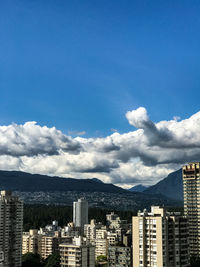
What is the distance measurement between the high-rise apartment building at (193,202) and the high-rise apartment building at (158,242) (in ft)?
213

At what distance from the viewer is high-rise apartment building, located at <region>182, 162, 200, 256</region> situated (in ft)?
405

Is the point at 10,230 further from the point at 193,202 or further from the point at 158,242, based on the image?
the point at 158,242

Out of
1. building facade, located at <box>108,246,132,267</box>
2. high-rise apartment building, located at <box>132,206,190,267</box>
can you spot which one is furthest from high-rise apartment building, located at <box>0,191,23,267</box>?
high-rise apartment building, located at <box>132,206,190,267</box>

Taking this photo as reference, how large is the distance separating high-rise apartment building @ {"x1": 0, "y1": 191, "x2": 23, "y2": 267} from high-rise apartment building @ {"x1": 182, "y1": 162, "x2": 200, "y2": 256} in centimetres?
5419

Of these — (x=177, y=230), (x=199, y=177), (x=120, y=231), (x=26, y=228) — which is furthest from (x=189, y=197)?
(x=26, y=228)

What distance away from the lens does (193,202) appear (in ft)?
434

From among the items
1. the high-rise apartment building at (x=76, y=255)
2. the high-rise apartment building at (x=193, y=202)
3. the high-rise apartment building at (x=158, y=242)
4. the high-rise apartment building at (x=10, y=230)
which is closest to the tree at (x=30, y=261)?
the high-rise apartment building at (x=10, y=230)

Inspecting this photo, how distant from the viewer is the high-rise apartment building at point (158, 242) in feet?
189

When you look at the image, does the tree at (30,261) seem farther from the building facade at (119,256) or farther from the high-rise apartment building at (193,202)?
the high-rise apartment building at (193,202)

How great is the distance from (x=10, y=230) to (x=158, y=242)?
71.2 metres

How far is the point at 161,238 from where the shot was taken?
2267 inches

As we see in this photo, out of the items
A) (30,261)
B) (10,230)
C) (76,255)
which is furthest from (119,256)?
(30,261)

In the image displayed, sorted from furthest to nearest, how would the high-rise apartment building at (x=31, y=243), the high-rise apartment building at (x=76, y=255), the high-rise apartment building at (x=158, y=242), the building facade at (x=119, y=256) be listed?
1. the high-rise apartment building at (x=31, y=243)
2. the building facade at (x=119, y=256)
3. the high-rise apartment building at (x=76, y=255)
4. the high-rise apartment building at (x=158, y=242)

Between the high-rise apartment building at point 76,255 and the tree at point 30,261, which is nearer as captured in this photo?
the high-rise apartment building at point 76,255
